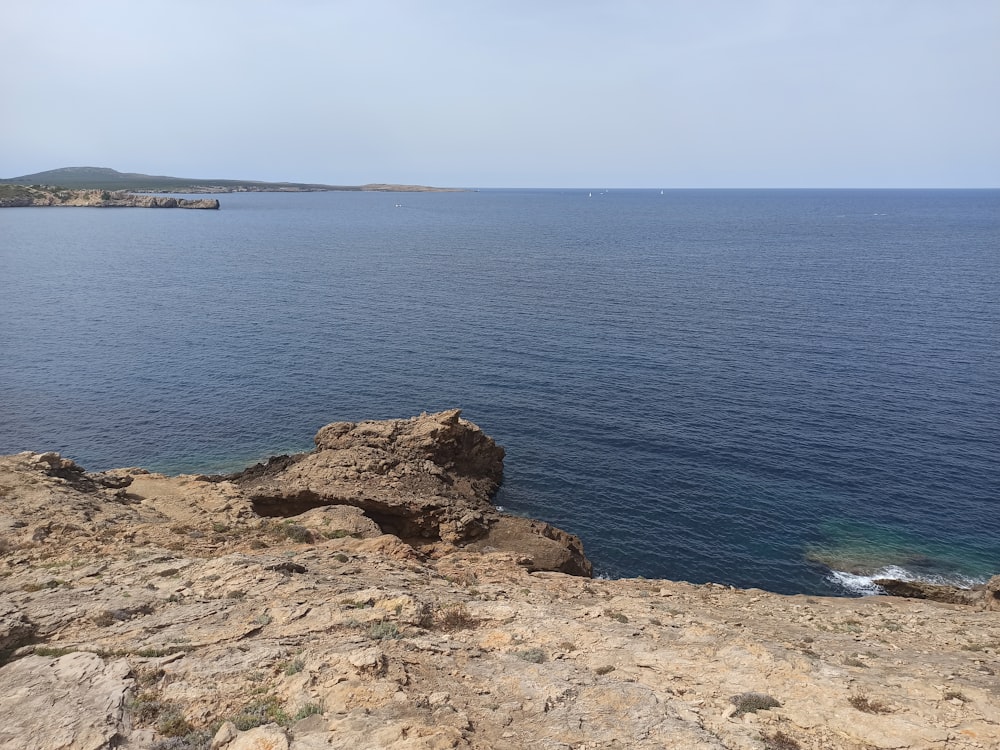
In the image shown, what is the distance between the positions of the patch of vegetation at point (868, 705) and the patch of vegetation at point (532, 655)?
28.5 feet

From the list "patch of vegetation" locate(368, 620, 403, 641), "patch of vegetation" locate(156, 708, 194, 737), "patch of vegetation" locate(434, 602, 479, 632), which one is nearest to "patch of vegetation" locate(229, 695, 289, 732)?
"patch of vegetation" locate(156, 708, 194, 737)

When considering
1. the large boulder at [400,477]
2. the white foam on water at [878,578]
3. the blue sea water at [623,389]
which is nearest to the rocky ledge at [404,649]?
the large boulder at [400,477]

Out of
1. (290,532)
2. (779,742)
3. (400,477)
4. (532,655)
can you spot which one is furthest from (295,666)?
(400,477)

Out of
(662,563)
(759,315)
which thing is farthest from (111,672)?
(759,315)

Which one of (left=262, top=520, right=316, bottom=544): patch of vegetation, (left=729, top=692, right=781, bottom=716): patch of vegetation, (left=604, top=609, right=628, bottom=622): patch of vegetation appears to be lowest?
(left=262, top=520, right=316, bottom=544): patch of vegetation

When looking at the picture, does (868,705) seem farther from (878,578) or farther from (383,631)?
(878,578)

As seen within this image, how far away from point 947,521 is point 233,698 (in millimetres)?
51788

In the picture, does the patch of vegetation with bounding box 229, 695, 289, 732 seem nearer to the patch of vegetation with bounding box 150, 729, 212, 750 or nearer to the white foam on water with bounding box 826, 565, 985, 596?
the patch of vegetation with bounding box 150, 729, 212, 750

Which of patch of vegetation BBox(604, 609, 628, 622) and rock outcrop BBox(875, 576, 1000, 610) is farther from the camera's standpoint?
rock outcrop BBox(875, 576, 1000, 610)

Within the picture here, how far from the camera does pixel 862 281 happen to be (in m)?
125

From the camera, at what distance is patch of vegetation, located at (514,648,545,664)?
→ 64.6ft

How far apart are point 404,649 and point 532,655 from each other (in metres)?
3.95

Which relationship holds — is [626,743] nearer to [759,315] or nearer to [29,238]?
[759,315]

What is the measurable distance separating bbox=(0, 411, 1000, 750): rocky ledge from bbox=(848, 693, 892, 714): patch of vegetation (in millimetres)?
69
